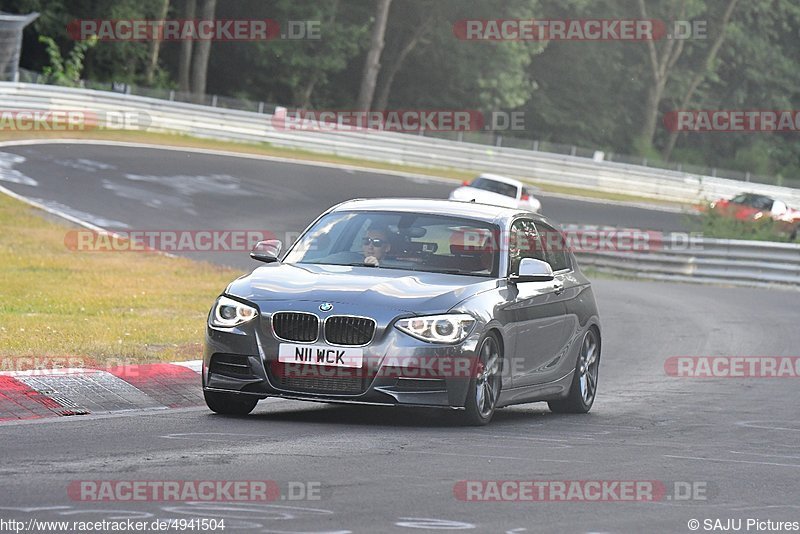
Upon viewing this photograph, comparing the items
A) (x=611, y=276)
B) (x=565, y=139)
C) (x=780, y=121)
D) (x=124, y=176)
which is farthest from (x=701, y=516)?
(x=780, y=121)

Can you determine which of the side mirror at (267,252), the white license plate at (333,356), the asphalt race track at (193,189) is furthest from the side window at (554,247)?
the asphalt race track at (193,189)

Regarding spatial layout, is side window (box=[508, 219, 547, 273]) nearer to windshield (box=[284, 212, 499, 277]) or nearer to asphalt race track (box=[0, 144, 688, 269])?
windshield (box=[284, 212, 499, 277])

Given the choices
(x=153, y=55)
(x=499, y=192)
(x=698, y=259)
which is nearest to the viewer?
(x=698, y=259)

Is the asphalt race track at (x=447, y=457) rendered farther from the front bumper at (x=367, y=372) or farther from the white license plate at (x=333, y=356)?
the white license plate at (x=333, y=356)

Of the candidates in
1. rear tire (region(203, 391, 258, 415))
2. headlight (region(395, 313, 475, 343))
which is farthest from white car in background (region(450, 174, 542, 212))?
headlight (region(395, 313, 475, 343))

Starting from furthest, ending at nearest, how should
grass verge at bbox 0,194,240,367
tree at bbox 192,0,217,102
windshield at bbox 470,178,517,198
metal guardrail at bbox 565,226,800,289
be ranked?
tree at bbox 192,0,217,102 < windshield at bbox 470,178,517,198 < metal guardrail at bbox 565,226,800,289 < grass verge at bbox 0,194,240,367

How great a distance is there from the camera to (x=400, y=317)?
377 inches

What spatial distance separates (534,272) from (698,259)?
65.1 feet

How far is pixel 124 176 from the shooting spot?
3350 centimetres

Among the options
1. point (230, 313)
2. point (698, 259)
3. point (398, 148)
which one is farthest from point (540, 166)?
point (230, 313)

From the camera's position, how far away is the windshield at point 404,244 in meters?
10.6

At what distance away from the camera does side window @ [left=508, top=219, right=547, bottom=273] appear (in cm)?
1101

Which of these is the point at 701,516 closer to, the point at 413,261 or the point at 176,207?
the point at 413,261

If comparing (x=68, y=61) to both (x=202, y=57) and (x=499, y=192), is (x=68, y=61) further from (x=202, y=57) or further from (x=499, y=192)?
(x=499, y=192)
